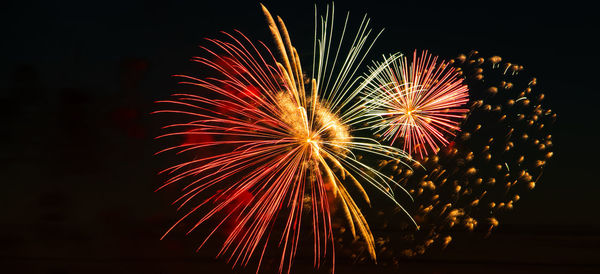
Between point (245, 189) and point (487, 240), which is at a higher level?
point (487, 240)

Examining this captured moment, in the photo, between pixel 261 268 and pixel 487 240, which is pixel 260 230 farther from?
pixel 487 240

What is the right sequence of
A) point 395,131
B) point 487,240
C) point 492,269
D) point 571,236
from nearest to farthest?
1. point 395,131
2. point 492,269
3. point 487,240
4. point 571,236

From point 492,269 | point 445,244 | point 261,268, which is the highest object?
point 445,244

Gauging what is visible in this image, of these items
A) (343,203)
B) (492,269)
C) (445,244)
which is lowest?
(343,203)

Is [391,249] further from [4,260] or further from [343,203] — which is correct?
[4,260]

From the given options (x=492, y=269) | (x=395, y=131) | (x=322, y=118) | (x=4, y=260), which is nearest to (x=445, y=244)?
(x=492, y=269)

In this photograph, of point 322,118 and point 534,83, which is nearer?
point 322,118

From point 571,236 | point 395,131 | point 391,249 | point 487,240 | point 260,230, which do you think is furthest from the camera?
point 571,236

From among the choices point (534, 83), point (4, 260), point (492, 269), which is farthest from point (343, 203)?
point (4, 260)

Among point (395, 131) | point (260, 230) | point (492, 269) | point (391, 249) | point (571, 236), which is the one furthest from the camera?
point (571, 236)
